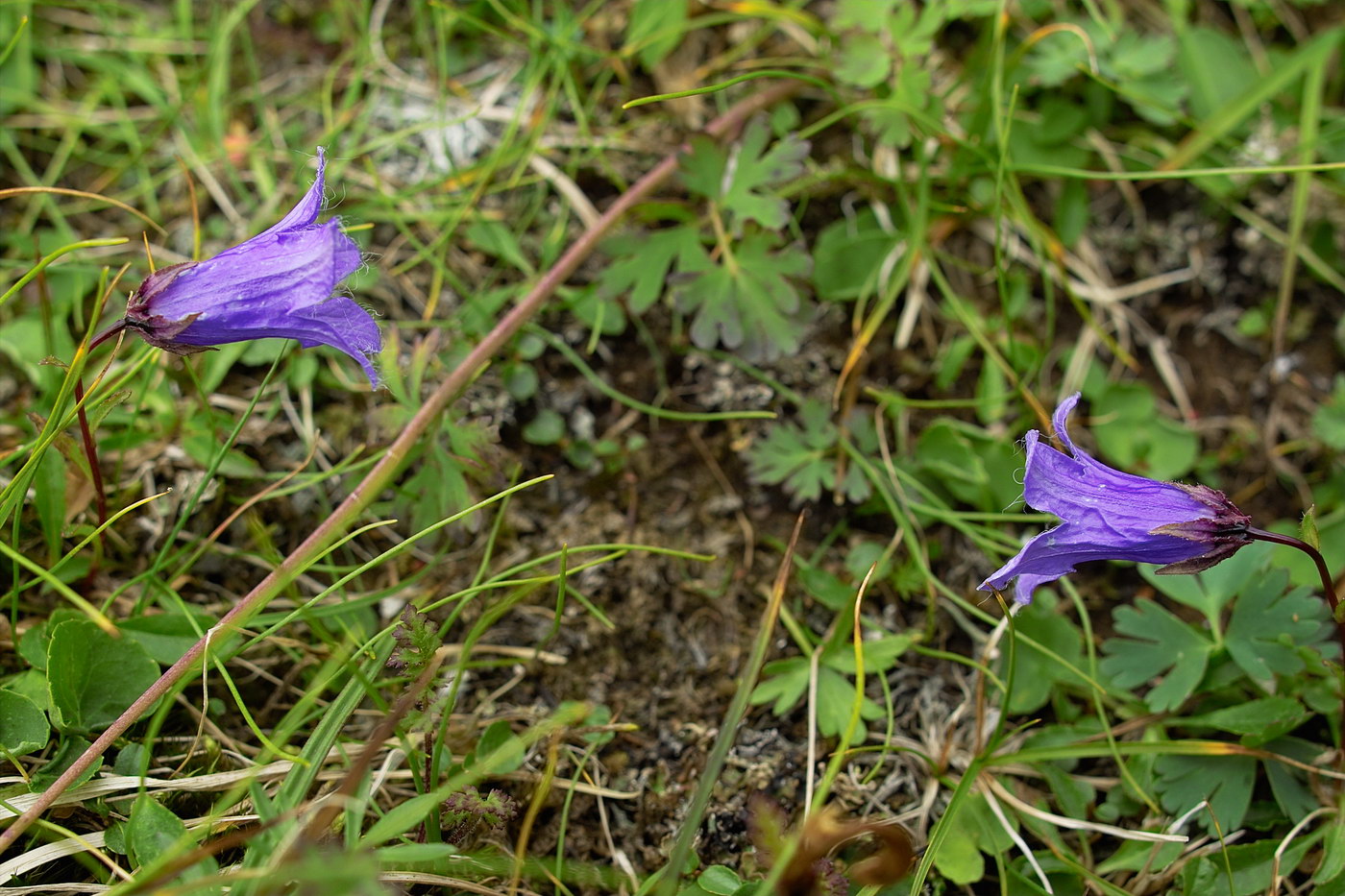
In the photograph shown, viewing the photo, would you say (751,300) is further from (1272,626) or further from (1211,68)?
(1211,68)

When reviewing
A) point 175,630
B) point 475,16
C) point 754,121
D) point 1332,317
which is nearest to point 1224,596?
point 1332,317

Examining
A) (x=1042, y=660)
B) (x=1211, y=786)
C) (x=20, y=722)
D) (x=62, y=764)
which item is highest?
(x=20, y=722)

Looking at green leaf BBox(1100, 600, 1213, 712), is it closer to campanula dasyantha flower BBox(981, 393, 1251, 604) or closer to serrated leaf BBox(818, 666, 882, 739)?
campanula dasyantha flower BBox(981, 393, 1251, 604)

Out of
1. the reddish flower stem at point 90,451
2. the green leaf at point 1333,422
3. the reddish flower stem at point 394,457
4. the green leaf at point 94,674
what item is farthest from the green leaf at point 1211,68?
the green leaf at point 94,674

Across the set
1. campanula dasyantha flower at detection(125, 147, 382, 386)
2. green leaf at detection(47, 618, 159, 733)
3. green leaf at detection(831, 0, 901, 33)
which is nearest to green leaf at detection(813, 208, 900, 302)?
green leaf at detection(831, 0, 901, 33)

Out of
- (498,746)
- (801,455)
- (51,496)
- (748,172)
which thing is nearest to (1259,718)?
(801,455)

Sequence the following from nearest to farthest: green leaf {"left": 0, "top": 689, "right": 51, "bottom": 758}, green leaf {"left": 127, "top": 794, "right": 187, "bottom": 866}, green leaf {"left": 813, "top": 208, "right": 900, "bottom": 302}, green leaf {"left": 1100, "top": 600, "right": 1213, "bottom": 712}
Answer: green leaf {"left": 127, "top": 794, "right": 187, "bottom": 866}, green leaf {"left": 0, "top": 689, "right": 51, "bottom": 758}, green leaf {"left": 1100, "top": 600, "right": 1213, "bottom": 712}, green leaf {"left": 813, "top": 208, "right": 900, "bottom": 302}
